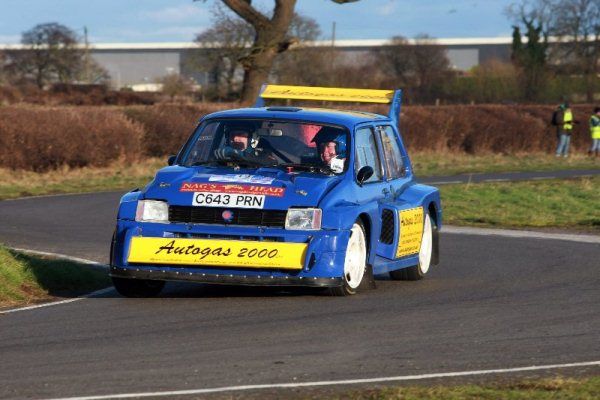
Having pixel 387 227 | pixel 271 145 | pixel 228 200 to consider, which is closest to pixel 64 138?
pixel 271 145

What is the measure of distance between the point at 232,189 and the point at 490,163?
3036 cm

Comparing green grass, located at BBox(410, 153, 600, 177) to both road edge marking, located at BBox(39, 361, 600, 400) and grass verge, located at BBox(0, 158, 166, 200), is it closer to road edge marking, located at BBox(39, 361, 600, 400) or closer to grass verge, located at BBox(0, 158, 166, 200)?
grass verge, located at BBox(0, 158, 166, 200)

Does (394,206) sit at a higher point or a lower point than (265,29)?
lower

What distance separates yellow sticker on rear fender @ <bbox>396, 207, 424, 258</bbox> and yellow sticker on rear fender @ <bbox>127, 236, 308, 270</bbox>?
1.91 metres

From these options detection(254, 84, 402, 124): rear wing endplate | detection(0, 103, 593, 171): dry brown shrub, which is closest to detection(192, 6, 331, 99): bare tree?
detection(0, 103, 593, 171): dry brown shrub

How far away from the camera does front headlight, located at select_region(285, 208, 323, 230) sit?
1081 centimetres

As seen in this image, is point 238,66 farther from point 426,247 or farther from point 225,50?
point 426,247

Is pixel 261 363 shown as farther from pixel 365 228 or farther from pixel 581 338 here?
pixel 365 228

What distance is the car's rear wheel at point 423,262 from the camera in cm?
1310

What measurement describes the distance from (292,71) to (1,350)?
70.4 m

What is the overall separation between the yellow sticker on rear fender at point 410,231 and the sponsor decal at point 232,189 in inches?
70.0

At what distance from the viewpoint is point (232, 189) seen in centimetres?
1095

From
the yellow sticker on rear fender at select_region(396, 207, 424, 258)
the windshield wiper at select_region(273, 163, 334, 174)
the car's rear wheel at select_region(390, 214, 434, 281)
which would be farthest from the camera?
→ the car's rear wheel at select_region(390, 214, 434, 281)

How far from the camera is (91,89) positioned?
217 feet
